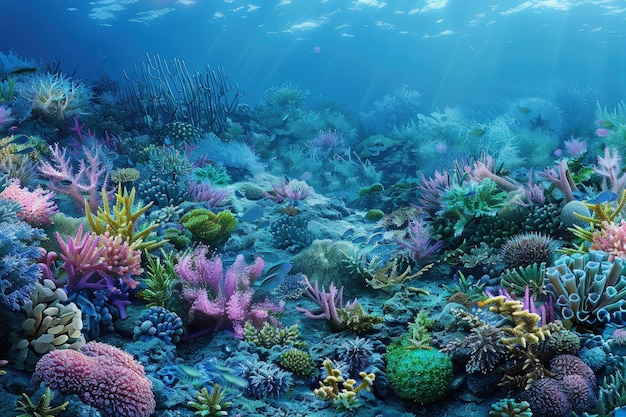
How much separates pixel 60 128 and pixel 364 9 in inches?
1094

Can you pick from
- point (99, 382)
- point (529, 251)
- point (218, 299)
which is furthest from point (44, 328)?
point (529, 251)

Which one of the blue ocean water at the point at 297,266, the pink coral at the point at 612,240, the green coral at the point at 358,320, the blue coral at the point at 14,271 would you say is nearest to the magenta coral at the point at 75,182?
the blue ocean water at the point at 297,266

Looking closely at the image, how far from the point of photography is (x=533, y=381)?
310cm

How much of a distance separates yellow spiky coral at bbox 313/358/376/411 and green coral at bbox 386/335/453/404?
0.26m

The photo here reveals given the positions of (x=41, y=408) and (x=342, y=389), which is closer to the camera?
(x=41, y=408)

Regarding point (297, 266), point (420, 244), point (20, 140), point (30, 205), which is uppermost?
point (20, 140)

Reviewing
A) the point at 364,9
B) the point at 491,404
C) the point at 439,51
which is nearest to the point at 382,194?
the point at 491,404

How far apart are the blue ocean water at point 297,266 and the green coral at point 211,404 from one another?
0.04ft

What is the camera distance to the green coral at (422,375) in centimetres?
349

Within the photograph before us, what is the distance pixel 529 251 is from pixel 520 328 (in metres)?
2.14

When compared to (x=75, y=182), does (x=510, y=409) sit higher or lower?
lower

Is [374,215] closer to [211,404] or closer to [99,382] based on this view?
[211,404]

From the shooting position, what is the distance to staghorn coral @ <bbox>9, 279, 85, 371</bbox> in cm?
306

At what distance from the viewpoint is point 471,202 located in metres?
6.14
